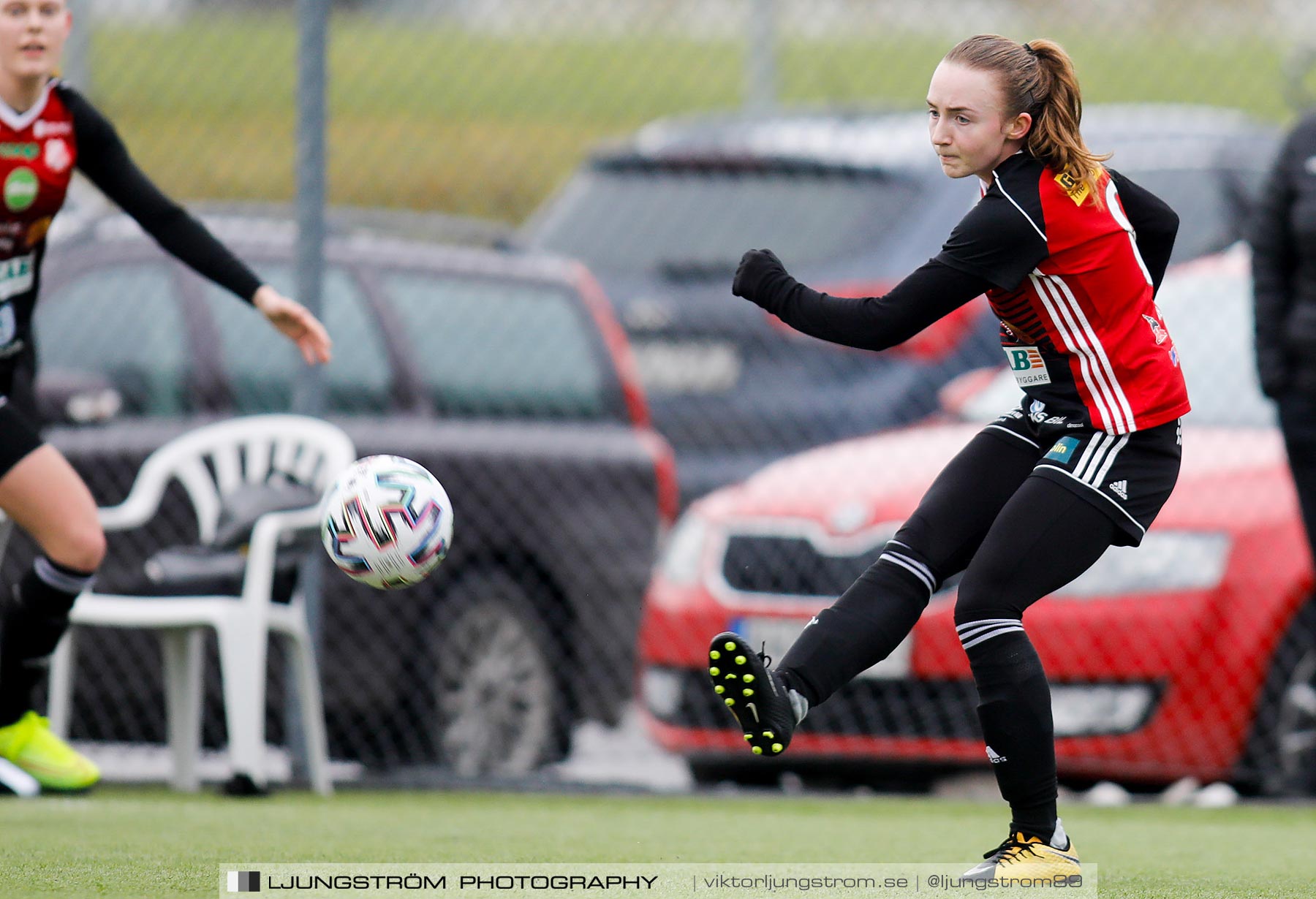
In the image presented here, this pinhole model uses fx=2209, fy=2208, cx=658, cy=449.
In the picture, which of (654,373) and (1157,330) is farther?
(654,373)

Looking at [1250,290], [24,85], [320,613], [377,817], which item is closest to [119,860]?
[377,817]

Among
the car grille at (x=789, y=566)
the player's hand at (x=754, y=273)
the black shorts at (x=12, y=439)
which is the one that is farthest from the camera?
the car grille at (x=789, y=566)

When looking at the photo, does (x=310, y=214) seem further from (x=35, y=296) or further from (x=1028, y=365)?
(x=1028, y=365)

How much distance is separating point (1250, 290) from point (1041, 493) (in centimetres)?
249

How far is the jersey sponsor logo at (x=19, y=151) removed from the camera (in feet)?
17.3

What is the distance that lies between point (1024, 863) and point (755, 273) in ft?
4.07

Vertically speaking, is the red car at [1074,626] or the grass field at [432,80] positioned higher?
the grass field at [432,80]

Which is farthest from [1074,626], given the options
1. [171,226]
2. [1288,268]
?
[171,226]

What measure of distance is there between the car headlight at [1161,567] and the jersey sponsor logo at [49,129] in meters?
2.99

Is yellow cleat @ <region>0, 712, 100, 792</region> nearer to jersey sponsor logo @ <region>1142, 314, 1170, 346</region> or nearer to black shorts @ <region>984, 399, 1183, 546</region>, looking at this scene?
black shorts @ <region>984, 399, 1183, 546</region>

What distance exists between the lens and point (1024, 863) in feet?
13.8

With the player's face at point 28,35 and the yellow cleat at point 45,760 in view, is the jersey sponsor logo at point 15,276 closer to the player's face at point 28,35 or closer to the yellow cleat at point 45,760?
the player's face at point 28,35

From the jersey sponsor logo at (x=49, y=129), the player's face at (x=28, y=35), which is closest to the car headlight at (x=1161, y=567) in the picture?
the jersey sponsor logo at (x=49, y=129)

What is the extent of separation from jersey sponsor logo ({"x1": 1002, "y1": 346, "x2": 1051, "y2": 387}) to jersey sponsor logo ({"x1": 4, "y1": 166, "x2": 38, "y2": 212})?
7.87ft
